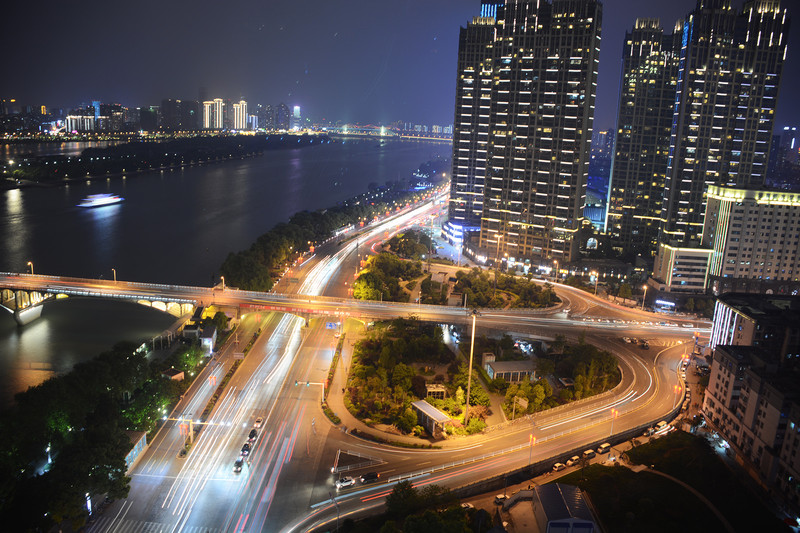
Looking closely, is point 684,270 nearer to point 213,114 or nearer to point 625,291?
point 625,291

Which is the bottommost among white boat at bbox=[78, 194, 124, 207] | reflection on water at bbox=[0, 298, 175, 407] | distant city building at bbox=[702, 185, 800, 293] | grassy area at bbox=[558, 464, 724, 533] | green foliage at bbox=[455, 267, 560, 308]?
reflection on water at bbox=[0, 298, 175, 407]

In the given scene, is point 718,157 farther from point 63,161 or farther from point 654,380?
point 63,161

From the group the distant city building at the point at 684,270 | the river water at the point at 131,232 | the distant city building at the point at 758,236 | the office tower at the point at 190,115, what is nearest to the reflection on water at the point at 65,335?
the river water at the point at 131,232

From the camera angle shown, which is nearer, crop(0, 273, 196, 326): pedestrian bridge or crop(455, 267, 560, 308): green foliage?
crop(0, 273, 196, 326): pedestrian bridge

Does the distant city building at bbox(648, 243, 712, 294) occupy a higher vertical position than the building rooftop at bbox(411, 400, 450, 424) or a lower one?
higher

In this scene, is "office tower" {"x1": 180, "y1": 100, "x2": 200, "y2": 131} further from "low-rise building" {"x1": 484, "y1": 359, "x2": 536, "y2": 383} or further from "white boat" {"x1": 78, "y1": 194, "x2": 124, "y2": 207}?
"low-rise building" {"x1": 484, "y1": 359, "x2": 536, "y2": 383}

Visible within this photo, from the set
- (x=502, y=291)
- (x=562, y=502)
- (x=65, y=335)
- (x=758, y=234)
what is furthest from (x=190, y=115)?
(x=562, y=502)

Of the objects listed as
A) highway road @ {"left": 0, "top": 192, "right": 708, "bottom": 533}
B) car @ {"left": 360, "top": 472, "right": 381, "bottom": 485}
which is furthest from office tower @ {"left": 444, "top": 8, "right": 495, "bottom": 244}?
car @ {"left": 360, "top": 472, "right": 381, "bottom": 485}
